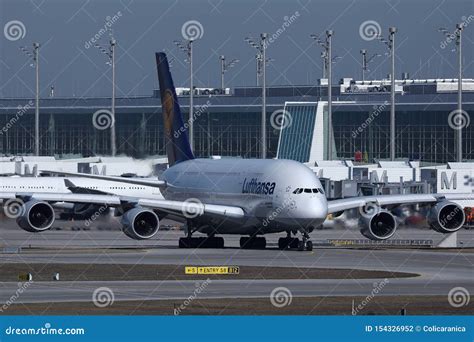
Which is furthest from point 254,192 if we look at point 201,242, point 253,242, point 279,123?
point 279,123

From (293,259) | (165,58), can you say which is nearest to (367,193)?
(165,58)

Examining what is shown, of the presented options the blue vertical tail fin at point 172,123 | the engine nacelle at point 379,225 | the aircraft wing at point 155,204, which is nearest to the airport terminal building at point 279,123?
the blue vertical tail fin at point 172,123

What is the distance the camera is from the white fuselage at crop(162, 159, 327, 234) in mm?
62969

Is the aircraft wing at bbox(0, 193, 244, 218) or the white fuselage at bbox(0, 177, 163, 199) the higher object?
the aircraft wing at bbox(0, 193, 244, 218)

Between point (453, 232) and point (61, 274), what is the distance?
83.1 ft

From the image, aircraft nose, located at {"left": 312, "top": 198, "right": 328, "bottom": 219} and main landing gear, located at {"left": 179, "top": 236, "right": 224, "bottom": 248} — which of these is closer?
aircraft nose, located at {"left": 312, "top": 198, "right": 328, "bottom": 219}

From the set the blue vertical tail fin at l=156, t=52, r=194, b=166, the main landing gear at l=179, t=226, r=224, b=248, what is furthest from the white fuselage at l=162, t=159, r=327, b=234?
the blue vertical tail fin at l=156, t=52, r=194, b=166

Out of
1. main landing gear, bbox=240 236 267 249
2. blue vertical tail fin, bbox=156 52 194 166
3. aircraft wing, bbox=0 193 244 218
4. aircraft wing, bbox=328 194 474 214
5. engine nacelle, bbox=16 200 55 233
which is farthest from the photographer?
blue vertical tail fin, bbox=156 52 194 166

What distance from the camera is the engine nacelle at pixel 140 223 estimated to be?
2554 inches

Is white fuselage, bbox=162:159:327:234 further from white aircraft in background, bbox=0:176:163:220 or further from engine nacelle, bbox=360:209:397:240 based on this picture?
white aircraft in background, bbox=0:176:163:220

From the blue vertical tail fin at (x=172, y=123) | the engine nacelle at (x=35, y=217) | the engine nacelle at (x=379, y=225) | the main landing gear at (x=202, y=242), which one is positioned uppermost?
the blue vertical tail fin at (x=172, y=123)

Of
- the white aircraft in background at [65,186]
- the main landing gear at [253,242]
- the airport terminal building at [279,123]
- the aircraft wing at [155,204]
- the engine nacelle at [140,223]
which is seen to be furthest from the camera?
the airport terminal building at [279,123]

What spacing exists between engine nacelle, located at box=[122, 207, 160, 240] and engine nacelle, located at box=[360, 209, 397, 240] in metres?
10.1

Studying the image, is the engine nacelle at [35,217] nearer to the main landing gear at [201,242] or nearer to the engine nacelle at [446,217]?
the main landing gear at [201,242]
